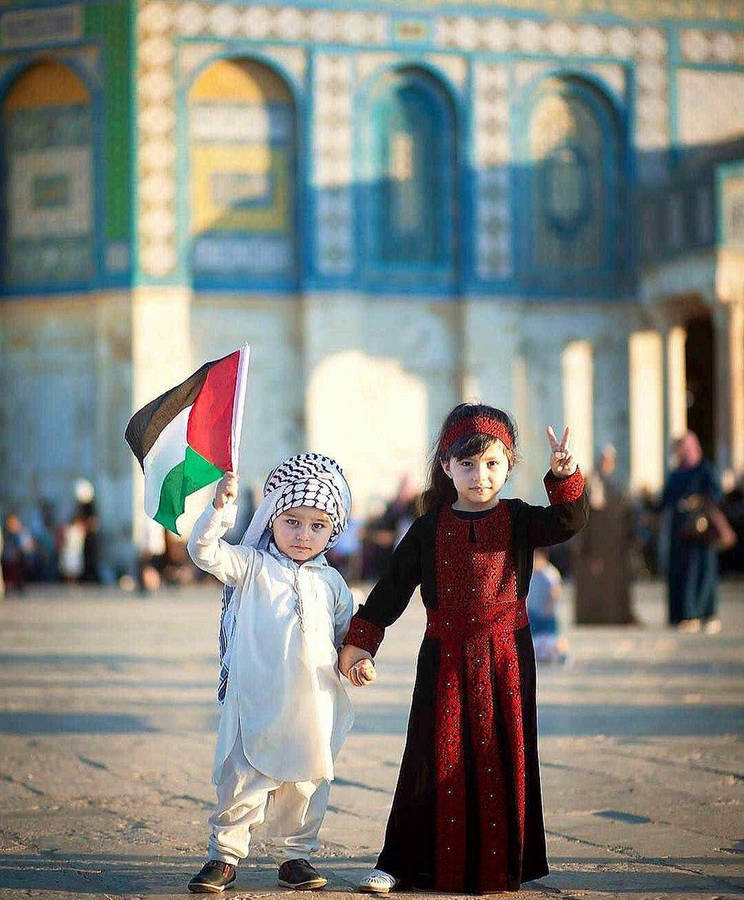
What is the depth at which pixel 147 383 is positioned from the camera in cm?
2308

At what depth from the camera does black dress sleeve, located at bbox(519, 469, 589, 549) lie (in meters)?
4.97

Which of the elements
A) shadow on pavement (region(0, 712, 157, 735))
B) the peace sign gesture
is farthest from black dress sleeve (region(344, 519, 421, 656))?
shadow on pavement (region(0, 712, 157, 735))

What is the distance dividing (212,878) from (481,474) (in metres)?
1.41

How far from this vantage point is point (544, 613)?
430 inches

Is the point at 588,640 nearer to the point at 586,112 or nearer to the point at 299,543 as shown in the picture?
the point at 299,543

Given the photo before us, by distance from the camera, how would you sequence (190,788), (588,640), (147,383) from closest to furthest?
(190,788) → (588,640) → (147,383)

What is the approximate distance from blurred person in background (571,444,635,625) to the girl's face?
9.42 m

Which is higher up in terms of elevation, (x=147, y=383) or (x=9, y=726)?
(x=147, y=383)

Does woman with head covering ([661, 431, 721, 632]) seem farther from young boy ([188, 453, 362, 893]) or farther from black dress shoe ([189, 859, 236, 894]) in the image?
black dress shoe ([189, 859, 236, 894])

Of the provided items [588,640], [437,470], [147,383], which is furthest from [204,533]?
A: [147,383]

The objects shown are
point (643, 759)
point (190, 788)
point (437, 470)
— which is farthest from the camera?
point (643, 759)

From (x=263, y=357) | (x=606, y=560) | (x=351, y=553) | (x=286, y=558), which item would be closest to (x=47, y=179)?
(x=263, y=357)

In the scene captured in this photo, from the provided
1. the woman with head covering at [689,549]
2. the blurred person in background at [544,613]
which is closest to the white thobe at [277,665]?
the blurred person in background at [544,613]

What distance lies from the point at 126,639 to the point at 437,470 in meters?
8.85
